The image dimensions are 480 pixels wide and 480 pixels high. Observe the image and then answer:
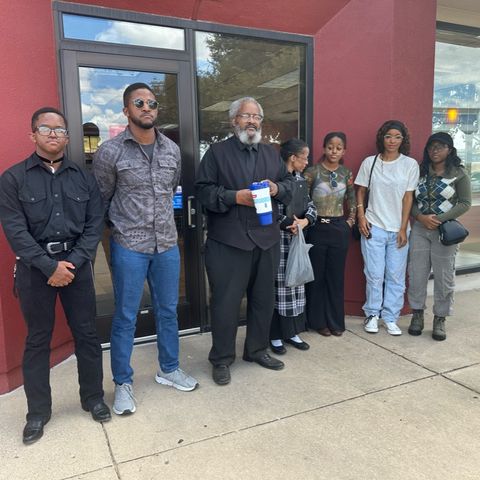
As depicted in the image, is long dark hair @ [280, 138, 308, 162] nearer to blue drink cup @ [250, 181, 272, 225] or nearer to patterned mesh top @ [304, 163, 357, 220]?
patterned mesh top @ [304, 163, 357, 220]

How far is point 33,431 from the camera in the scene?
2.69 meters

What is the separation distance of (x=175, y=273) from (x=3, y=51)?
185 cm

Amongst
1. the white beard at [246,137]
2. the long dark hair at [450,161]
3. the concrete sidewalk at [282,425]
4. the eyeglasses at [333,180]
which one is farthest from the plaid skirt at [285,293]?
the long dark hair at [450,161]

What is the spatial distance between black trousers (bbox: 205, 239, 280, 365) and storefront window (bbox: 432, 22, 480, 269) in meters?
3.66

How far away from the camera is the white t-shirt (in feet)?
13.7

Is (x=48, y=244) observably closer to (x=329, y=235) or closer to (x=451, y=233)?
(x=329, y=235)

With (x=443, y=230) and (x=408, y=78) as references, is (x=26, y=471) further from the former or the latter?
Result: (x=408, y=78)

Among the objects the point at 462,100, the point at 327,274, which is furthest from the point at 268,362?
the point at 462,100

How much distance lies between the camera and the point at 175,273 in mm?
3168

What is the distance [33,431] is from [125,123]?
7.82 feet

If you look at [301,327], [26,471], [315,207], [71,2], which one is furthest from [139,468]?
[71,2]

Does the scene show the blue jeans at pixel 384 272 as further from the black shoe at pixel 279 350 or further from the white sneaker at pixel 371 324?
the black shoe at pixel 279 350

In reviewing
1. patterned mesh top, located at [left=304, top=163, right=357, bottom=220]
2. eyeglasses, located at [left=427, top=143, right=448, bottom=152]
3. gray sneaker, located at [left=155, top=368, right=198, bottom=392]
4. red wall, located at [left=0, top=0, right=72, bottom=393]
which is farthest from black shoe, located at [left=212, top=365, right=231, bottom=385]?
eyeglasses, located at [left=427, top=143, right=448, bottom=152]

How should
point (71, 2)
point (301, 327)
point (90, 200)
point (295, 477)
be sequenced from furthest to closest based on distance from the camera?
point (301, 327) → point (71, 2) → point (90, 200) → point (295, 477)
